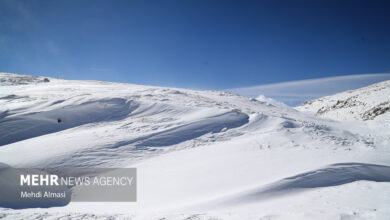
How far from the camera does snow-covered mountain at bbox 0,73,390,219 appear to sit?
13.1 feet

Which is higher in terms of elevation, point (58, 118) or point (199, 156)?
point (58, 118)

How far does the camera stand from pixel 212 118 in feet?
32.2

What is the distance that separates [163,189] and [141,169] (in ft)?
4.41

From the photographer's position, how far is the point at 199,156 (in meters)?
6.65

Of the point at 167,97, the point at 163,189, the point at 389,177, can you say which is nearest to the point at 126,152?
the point at 163,189

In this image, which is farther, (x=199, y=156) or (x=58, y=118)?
(x=58, y=118)

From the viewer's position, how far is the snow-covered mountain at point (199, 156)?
3980mm

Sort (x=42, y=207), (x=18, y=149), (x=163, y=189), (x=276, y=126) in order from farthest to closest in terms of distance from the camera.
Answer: (x=276, y=126) < (x=18, y=149) < (x=163, y=189) < (x=42, y=207)

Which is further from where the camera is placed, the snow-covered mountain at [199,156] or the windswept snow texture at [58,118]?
the windswept snow texture at [58,118]

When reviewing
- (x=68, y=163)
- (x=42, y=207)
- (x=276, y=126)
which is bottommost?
(x=42, y=207)

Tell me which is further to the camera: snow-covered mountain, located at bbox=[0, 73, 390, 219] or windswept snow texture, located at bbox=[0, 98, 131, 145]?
windswept snow texture, located at bbox=[0, 98, 131, 145]

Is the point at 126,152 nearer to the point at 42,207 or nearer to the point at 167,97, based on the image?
the point at 42,207

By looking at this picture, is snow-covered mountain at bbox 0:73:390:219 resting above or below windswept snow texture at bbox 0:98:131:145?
below

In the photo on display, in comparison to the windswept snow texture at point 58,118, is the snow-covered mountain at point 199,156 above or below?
below
